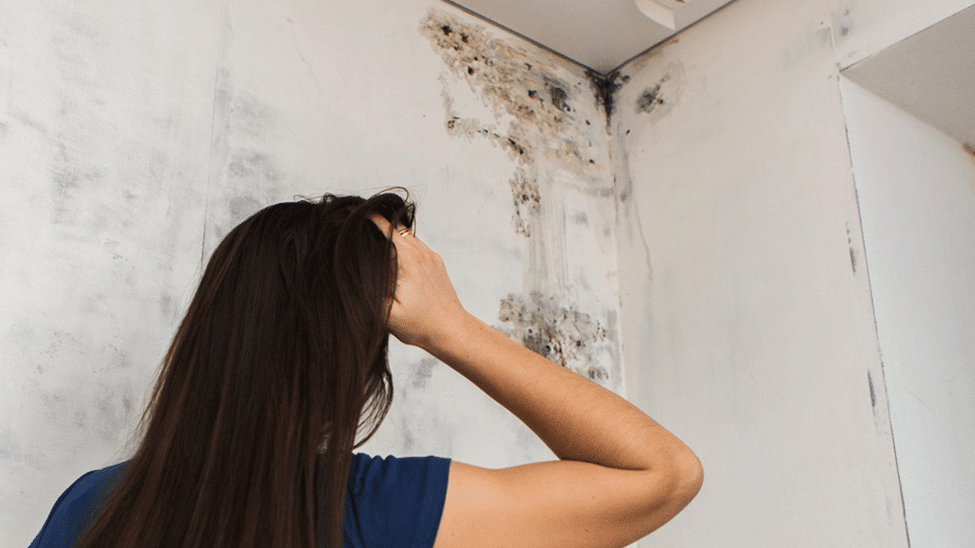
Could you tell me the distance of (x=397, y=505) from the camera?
2.05ft

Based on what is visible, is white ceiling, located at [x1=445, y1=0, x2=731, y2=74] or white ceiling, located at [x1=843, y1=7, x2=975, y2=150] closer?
white ceiling, located at [x1=843, y1=7, x2=975, y2=150]

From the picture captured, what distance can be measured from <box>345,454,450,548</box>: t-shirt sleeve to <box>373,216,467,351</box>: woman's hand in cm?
13

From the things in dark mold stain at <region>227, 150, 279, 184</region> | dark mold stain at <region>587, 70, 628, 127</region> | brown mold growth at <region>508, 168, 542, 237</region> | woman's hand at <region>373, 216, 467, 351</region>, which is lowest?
woman's hand at <region>373, 216, 467, 351</region>

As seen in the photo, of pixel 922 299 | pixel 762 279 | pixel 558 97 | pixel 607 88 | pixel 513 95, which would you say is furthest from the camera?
pixel 607 88

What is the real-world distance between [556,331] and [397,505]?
3.65 feet

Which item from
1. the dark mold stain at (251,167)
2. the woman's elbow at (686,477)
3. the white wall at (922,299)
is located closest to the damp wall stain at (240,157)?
the dark mold stain at (251,167)

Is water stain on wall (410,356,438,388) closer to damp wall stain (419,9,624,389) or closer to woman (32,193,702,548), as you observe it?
damp wall stain (419,9,624,389)

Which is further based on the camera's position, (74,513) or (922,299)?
(922,299)

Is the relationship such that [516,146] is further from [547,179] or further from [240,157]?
[240,157]

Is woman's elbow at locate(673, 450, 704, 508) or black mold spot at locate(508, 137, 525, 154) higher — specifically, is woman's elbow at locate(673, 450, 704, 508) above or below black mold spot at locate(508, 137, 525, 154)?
below

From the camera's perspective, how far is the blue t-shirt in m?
0.62

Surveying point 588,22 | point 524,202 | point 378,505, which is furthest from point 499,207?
point 378,505

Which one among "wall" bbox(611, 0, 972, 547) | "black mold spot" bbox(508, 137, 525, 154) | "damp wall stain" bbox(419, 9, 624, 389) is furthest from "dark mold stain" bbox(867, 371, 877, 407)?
"black mold spot" bbox(508, 137, 525, 154)

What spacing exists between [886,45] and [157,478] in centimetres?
151
